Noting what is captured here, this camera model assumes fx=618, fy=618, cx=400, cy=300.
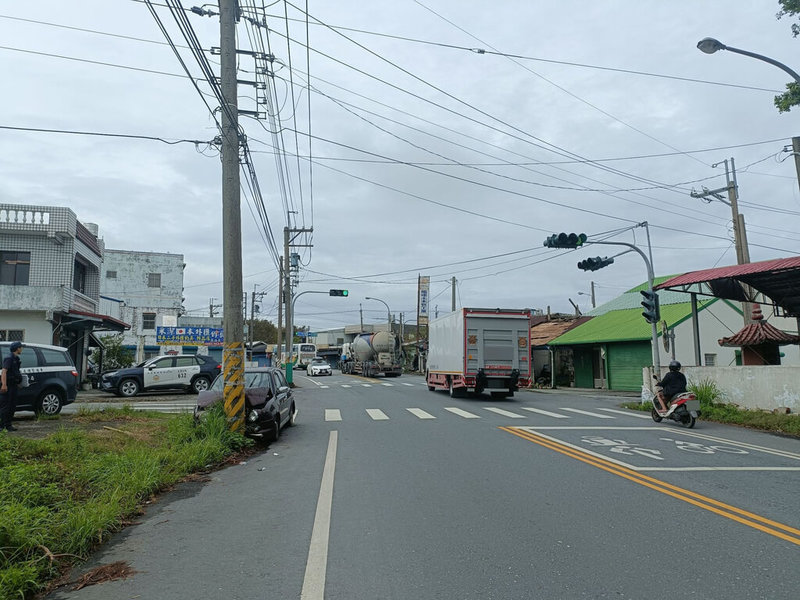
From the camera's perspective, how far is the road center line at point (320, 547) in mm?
4426

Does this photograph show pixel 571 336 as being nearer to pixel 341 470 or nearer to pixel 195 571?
pixel 341 470

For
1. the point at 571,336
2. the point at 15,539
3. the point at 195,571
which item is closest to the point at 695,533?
the point at 195,571

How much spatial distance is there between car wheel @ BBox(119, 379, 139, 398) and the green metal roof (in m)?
22.0

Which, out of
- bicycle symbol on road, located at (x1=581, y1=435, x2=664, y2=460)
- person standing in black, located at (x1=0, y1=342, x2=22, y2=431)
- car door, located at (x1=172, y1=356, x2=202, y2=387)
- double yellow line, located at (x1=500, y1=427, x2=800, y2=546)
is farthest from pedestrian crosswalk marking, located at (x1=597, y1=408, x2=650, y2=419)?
car door, located at (x1=172, y1=356, x2=202, y2=387)

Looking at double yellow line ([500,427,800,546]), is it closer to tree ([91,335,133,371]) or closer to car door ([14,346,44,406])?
car door ([14,346,44,406])

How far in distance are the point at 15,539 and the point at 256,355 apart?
4170 cm

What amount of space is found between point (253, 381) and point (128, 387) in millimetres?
13153

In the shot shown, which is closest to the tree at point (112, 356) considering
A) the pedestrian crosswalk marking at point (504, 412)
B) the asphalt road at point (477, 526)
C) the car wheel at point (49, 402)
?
the car wheel at point (49, 402)

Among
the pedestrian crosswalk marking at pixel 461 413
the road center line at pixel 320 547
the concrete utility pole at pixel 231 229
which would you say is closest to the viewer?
the road center line at pixel 320 547

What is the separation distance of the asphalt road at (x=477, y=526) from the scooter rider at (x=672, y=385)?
336 cm

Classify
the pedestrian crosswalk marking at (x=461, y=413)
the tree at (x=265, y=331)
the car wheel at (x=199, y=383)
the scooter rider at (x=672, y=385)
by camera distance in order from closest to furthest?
the scooter rider at (x=672, y=385) < the pedestrian crosswalk marking at (x=461, y=413) < the car wheel at (x=199, y=383) < the tree at (x=265, y=331)

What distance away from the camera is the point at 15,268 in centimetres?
2483

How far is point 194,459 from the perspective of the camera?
9414 millimetres

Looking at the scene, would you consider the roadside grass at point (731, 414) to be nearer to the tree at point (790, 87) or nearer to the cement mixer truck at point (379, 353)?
the tree at point (790, 87)
